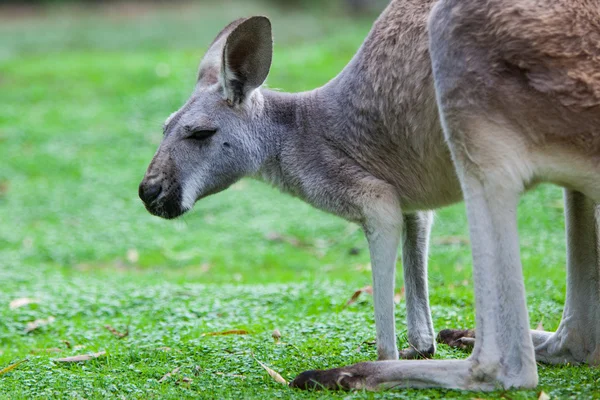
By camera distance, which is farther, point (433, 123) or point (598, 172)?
point (433, 123)

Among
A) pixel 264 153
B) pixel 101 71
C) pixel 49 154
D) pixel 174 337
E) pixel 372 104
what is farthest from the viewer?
pixel 101 71

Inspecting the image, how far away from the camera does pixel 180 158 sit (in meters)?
3.76

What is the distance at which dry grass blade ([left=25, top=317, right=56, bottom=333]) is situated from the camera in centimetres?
481

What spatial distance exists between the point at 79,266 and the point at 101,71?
555 cm

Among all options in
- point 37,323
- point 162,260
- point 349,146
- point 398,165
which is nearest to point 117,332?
point 37,323

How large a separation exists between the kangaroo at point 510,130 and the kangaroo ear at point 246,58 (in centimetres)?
95

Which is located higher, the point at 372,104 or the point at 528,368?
the point at 372,104

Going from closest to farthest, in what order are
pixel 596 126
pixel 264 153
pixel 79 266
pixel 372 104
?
pixel 596 126, pixel 372 104, pixel 264 153, pixel 79 266

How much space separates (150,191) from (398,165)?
3.38 feet

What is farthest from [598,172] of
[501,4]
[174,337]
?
[174,337]

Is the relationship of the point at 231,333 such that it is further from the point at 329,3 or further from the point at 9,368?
the point at 329,3

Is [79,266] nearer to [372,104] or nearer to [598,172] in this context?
[372,104]

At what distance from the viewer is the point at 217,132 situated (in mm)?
3850

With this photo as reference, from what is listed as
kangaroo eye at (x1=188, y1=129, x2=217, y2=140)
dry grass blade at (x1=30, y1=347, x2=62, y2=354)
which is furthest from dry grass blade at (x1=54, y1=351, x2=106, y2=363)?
kangaroo eye at (x1=188, y1=129, x2=217, y2=140)
